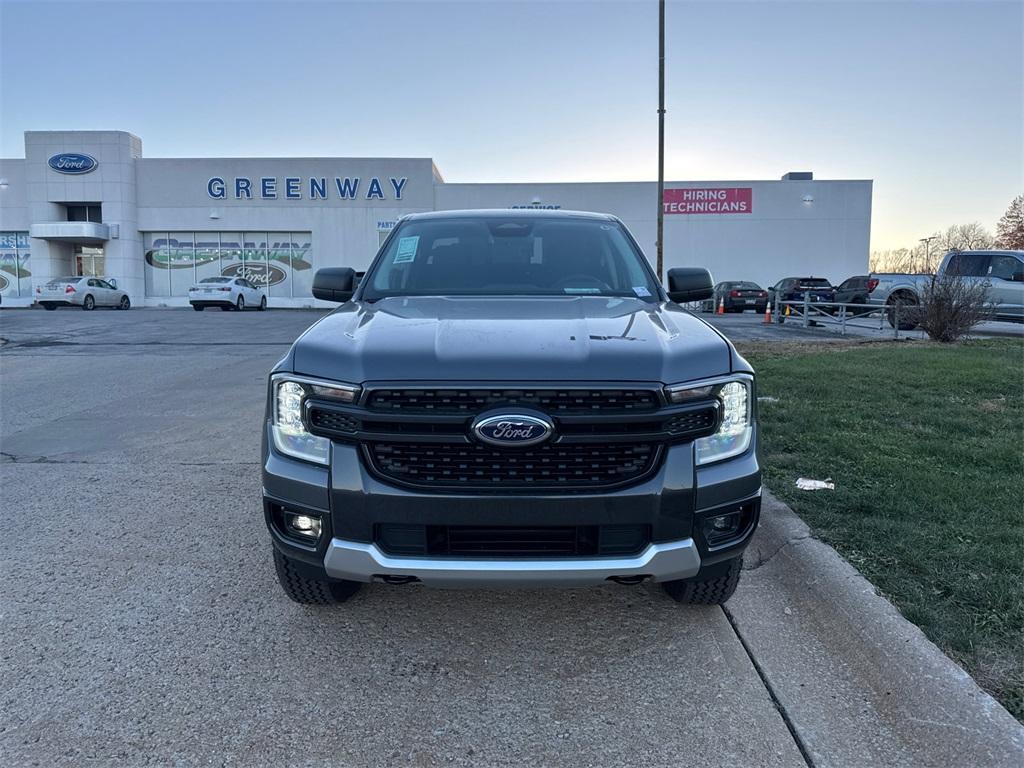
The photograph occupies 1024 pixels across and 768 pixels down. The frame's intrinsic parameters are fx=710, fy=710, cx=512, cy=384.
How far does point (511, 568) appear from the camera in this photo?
240 cm

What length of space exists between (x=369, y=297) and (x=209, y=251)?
36.3 meters

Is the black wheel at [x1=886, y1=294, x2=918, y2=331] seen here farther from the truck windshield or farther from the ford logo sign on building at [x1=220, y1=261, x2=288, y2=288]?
the ford logo sign on building at [x1=220, y1=261, x2=288, y2=288]

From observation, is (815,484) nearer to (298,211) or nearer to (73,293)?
(73,293)

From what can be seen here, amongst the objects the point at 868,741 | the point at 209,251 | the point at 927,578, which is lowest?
the point at 868,741

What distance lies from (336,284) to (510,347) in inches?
76.3

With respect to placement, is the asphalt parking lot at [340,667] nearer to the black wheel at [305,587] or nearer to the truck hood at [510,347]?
the black wheel at [305,587]

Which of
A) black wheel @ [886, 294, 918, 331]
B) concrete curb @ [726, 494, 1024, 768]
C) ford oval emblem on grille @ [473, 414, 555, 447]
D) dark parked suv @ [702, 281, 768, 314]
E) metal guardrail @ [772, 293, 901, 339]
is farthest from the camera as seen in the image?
dark parked suv @ [702, 281, 768, 314]

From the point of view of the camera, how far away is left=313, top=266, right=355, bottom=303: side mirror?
4133mm

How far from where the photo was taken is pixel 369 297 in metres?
3.74

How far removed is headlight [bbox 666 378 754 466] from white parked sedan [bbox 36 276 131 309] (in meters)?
32.4

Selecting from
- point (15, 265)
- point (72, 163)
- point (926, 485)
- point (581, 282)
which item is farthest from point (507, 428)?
point (15, 265)

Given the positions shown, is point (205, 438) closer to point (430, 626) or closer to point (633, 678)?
point (430, 626)

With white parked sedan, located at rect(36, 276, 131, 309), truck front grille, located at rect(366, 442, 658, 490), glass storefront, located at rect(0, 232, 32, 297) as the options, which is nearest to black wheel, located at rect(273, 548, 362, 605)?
truck front grille, located at rect(366, 442, 658, 490)

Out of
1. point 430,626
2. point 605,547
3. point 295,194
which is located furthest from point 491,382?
point 295,194
